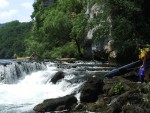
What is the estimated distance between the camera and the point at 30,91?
23641mm

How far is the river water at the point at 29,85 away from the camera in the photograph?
19781 mm

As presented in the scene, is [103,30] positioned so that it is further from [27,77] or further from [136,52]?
[27,77]

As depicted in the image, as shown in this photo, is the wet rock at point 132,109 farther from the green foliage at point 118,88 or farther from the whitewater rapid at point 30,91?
the whitewater rapid at point 30,91

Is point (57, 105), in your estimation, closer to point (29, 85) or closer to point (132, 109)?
point (132, 109)

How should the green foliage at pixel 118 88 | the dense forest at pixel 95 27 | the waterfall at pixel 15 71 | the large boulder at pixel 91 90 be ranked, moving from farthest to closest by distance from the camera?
the dense forest at pixel 95 27, the waterfall at pixel 15 71, the large boulder at pixel 91 90, the green foliage at pixel 118 88

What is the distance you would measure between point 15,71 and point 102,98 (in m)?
12.2

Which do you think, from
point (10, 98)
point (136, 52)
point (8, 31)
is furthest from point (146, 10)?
point (8, 31)

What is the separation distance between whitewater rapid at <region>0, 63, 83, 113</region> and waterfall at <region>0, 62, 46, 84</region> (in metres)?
0.49

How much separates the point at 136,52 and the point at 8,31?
119 meters

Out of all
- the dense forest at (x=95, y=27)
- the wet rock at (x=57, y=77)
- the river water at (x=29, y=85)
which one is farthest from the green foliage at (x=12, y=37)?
the wet rock at (x=57, y=77)

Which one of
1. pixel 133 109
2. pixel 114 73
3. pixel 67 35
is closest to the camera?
pixel 133 109

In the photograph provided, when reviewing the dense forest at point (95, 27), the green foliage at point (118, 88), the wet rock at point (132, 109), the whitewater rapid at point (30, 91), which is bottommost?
the whitewater rapid at point (30, 91)

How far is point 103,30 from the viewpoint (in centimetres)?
3077

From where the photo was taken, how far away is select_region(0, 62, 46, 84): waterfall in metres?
27.0
